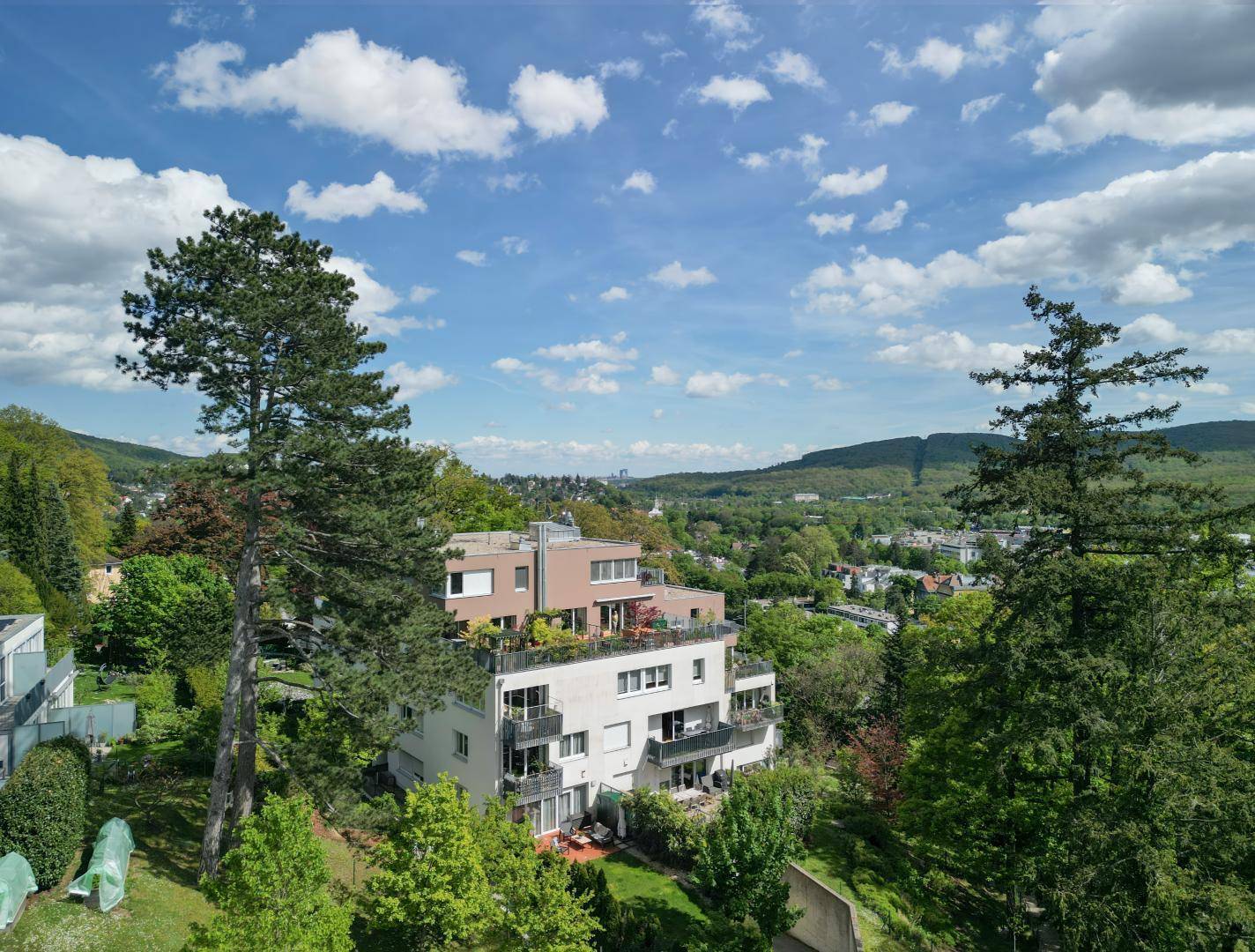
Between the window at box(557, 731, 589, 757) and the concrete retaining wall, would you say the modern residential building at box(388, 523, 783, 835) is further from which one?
the concrete retaining wall

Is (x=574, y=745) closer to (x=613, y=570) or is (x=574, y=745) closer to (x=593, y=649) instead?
(x=593, y=649)

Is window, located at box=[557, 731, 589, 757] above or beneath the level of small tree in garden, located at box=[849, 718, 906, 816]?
above

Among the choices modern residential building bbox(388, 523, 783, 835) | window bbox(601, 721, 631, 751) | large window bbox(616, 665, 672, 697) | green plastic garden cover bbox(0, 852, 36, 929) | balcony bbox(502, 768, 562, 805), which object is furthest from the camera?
large window bbox(616, 665, 672, 697)

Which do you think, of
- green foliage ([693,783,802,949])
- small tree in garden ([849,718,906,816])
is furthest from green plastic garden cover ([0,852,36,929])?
small tree in garden ([849,718,906,816])

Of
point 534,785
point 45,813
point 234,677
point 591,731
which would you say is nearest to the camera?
point 45,813

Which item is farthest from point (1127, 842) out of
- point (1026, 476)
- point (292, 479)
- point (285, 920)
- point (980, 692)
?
point (292, 479)

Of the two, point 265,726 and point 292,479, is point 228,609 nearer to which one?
point 265,726

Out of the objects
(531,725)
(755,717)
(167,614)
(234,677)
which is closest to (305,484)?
(234,677)
